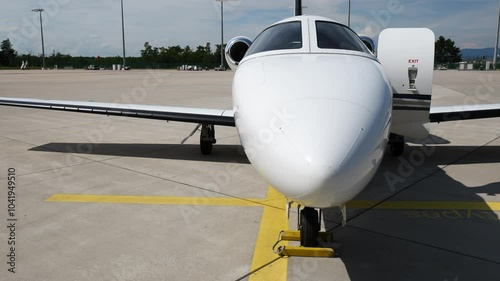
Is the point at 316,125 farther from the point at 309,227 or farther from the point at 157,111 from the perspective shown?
the point at 157,111

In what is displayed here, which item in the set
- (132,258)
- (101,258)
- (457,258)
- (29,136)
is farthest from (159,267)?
(29,136)

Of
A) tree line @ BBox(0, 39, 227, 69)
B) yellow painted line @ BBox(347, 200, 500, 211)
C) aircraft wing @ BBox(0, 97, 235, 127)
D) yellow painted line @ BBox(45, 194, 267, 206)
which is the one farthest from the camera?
tree line @ BBox(0, 39, 227, 69)

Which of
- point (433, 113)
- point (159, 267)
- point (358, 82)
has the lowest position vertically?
point (159, 267)

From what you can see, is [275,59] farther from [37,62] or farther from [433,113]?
[37,62]

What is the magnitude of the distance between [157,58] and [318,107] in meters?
116

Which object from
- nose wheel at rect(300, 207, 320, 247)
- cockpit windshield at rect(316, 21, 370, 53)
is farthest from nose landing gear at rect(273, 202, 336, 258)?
cockpit windshield at rect(316, 21, 370, 53)

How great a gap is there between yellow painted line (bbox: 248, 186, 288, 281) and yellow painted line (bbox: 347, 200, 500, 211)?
37.6 inches

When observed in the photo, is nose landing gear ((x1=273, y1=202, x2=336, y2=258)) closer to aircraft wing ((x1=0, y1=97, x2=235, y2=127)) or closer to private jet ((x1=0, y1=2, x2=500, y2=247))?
private jet ((x1=0, y1=2, x2=500, y2=247))

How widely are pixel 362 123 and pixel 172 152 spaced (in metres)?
5.86

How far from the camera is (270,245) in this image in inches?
157

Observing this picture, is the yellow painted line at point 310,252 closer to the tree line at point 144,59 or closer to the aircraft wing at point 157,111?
the aircraft wing at point 157,111

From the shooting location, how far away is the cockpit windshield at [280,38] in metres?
4.25

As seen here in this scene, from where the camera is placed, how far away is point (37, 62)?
355 feet

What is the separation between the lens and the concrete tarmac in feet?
11.6
